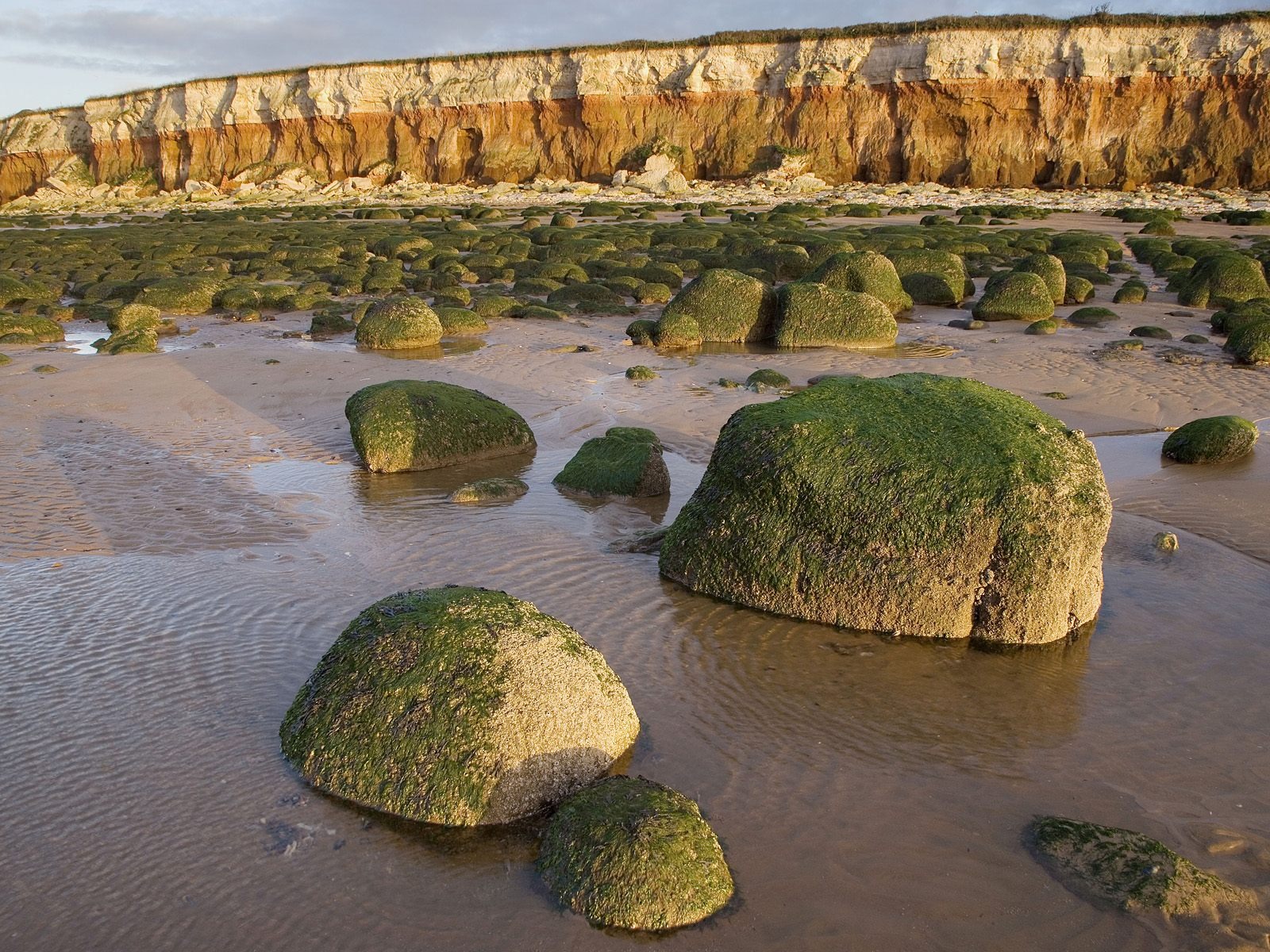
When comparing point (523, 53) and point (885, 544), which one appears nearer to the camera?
point (885, 544)

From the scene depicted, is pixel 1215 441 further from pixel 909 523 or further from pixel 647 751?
pixel 647 751

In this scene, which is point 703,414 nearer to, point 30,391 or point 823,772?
point 823,772

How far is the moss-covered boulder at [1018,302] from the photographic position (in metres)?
15.4

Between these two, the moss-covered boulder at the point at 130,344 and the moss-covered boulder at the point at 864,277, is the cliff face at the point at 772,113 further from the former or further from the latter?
the moss-covered boulder at the point at 130,344

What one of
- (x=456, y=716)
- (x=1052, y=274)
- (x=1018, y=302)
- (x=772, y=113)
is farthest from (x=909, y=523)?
(x=772, y=113)

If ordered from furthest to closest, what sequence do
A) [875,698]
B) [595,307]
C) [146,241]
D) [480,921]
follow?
[146,241] → [595,307] → [875,698] → [480,921]

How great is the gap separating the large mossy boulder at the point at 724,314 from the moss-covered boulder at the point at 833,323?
33 centimetres

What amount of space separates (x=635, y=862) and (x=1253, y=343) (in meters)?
11.3

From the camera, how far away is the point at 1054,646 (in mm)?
5754

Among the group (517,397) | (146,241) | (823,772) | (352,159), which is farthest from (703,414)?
(352,159)

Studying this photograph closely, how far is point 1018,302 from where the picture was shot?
15414mm

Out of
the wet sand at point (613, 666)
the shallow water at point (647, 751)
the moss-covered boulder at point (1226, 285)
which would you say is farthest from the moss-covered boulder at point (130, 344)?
the moss-covered boulder at point (1226, 285)

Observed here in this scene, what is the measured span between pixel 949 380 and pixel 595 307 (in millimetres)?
10291

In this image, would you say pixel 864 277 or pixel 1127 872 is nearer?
pixel 1127 872
